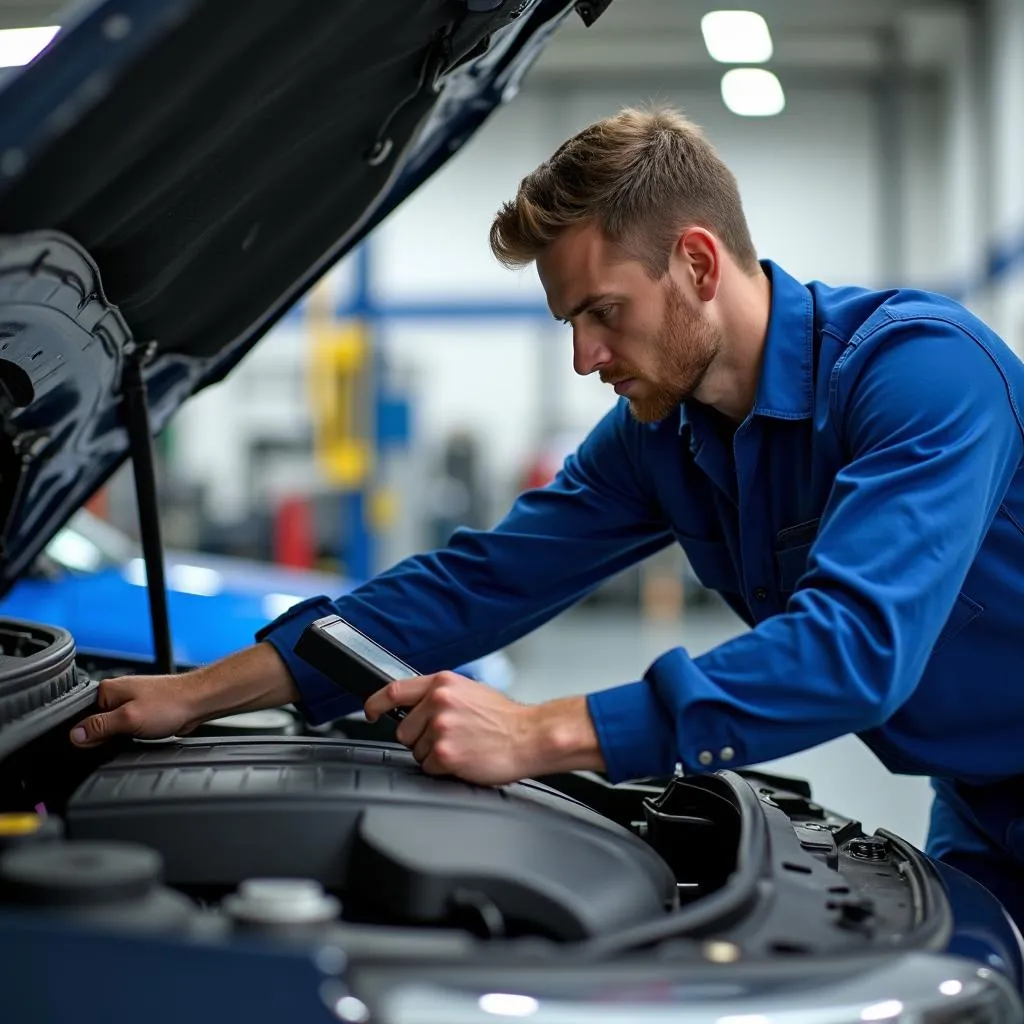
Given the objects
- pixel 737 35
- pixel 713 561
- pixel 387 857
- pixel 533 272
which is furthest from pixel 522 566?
pixel 533 272

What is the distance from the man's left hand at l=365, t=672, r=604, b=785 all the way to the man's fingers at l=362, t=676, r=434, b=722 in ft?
0.10

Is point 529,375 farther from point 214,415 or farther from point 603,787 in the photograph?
point 603,787

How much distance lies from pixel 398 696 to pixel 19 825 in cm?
40

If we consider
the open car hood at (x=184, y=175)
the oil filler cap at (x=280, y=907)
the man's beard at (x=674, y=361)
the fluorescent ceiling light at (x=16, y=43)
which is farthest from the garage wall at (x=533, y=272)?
the oil filler cap at (x=280, y=907)

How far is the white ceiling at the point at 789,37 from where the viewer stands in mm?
10289

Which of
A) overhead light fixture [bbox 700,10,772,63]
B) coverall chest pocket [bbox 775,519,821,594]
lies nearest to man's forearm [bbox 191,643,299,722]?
coverall chest pocket [bbox 775,519,821,594]

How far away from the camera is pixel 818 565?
1.29 metres

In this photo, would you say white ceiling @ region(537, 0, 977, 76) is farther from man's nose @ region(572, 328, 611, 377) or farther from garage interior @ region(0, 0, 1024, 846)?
man's nose @ region(572, 328, 611, 377)

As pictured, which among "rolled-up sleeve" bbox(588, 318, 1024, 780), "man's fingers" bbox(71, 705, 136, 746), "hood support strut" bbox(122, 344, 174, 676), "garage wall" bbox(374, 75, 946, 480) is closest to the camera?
"rolled-up sleeve" bbox(588, 318, 1024, 780)

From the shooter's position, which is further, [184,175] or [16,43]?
[16,43]

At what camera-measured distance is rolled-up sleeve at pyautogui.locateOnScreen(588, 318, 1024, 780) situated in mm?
1229

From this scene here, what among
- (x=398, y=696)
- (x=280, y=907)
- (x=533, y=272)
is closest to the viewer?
(x=280, y=907)

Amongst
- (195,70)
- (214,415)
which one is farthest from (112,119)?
(214,415)

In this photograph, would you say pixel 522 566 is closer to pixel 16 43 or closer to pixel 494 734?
pixel 494 734
